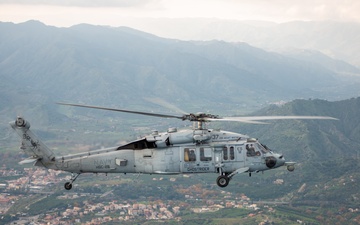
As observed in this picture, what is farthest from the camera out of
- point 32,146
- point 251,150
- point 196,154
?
point 32,146

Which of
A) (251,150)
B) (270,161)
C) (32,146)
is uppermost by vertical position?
(32,146)

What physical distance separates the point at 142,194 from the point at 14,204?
41.0 meters

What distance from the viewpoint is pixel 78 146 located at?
51469 millimetres

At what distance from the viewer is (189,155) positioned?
44688 mm

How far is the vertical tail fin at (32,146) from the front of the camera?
4653 cm

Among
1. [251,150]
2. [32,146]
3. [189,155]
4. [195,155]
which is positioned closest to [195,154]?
[195,155]

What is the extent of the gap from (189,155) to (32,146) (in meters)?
13.4

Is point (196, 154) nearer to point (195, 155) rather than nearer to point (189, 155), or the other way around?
point (195, 155)

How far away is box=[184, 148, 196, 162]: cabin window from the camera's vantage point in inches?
1757

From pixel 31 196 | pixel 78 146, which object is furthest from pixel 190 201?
pixel 78 146

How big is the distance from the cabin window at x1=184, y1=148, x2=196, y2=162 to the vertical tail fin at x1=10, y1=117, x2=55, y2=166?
11423mm

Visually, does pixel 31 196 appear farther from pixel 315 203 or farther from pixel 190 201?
pixel 315 203

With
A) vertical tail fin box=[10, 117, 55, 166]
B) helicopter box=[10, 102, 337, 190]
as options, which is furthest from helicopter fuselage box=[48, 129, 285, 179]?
vertical tail fin box=[10, 117, 55, 166]

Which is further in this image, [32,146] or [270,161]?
[32,146]
